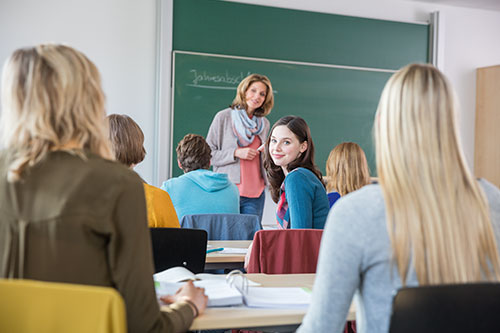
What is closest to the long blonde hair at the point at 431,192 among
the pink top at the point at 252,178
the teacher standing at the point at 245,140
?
the teacher standing at the point at 245,140

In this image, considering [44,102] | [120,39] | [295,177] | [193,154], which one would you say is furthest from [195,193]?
[120,39]

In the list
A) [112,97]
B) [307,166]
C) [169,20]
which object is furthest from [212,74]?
[307,166]

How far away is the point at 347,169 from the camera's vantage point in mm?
3170

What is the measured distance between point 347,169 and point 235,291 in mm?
1827

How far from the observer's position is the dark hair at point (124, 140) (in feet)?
7.75

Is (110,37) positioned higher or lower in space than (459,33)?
lower

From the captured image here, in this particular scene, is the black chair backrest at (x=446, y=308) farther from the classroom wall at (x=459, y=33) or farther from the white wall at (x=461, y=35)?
the white wall at (x=461, y=35)

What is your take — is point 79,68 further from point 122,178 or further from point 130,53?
point 130,53

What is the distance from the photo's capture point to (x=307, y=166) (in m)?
2.96

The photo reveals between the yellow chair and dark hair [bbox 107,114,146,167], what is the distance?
1436 millimetres

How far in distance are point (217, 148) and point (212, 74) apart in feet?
3.10

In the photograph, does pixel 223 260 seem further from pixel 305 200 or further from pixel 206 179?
pixel 206 179

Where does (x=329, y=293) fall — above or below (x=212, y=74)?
below

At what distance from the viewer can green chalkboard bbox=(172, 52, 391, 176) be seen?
5.50 m
